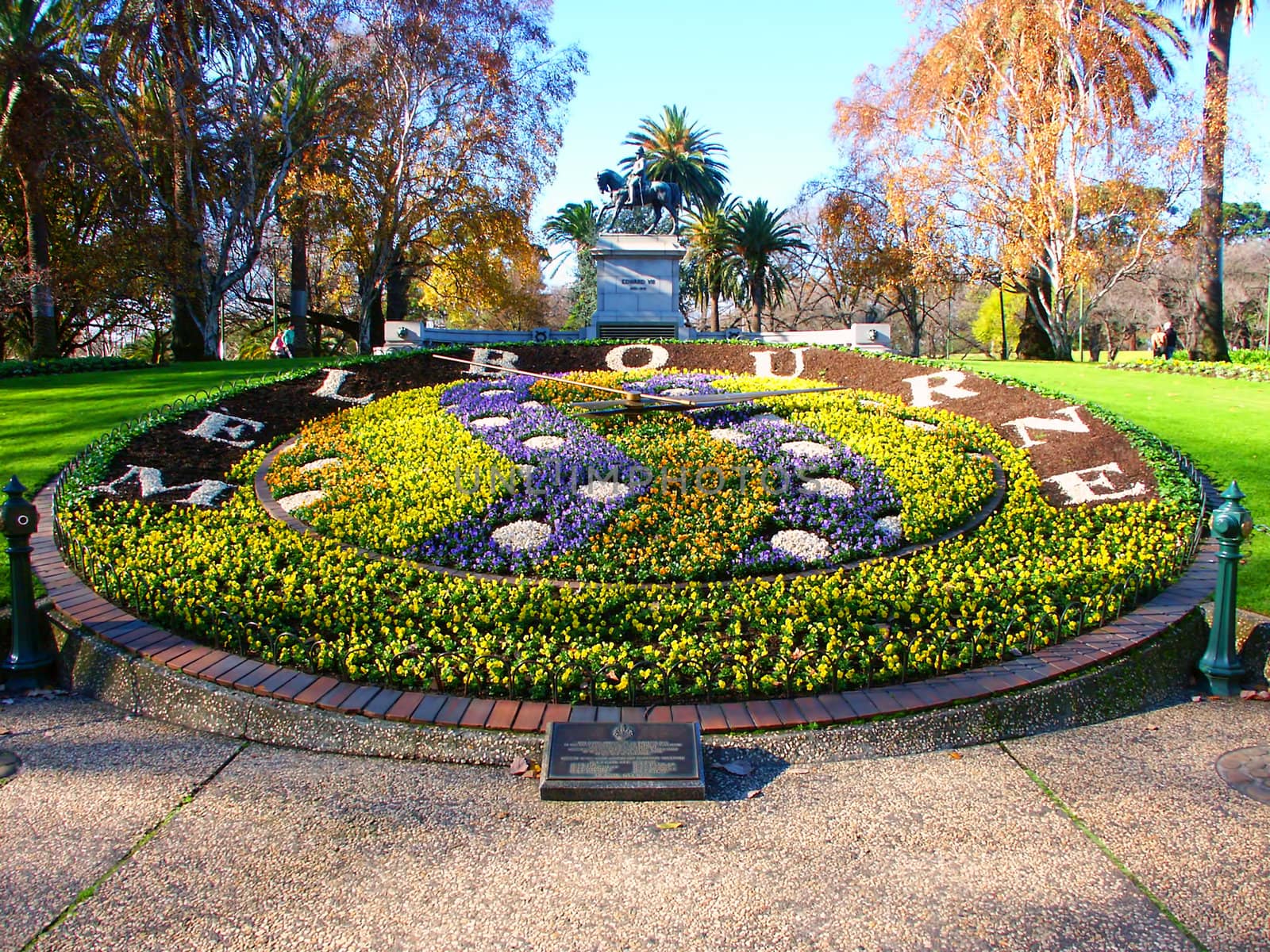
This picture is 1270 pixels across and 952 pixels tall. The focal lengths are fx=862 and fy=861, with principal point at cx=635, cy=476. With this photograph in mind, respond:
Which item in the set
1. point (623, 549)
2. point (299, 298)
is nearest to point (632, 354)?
point (623, 549)

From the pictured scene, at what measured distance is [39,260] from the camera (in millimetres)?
19266

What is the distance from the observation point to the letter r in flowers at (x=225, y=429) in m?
9.05

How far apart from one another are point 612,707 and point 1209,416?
31.9 ft

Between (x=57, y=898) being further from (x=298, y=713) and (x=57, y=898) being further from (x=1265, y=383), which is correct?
(x=1265, y=383)

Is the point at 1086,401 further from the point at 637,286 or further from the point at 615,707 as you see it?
the point at 637,286

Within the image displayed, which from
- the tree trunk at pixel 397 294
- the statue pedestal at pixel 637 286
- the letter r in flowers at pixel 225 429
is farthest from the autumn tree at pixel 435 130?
the letter r in flowers at pixel 225 429

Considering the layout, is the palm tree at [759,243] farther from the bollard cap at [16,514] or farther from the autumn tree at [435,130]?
the bollard cap at [16,514]

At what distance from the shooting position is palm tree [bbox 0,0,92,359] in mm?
18438

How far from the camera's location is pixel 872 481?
24.1ft

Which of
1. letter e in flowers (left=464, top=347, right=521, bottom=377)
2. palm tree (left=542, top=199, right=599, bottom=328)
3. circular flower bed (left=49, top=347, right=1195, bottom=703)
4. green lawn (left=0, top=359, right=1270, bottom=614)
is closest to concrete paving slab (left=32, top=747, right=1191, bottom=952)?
circular flower bed (left=49, top=347, right=1195, bottom=703)

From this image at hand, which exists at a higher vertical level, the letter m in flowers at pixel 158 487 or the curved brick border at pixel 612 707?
the letter m in flowers at pixel 158 487

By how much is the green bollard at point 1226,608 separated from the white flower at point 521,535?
161 inches

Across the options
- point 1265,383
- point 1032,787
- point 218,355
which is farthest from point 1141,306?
point 1032,787

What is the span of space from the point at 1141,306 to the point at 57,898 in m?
57.6
